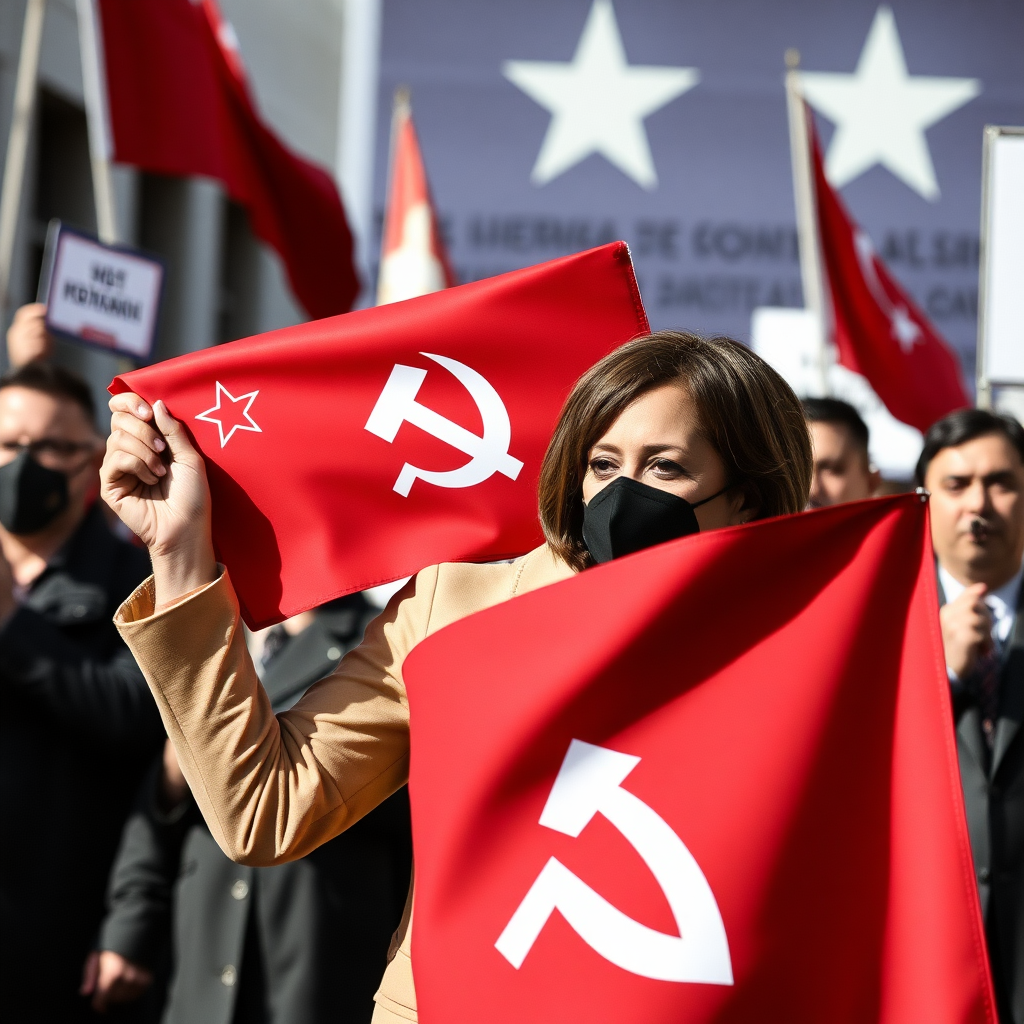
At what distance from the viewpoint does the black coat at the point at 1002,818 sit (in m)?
3.16

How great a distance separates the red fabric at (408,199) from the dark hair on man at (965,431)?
4300 mm

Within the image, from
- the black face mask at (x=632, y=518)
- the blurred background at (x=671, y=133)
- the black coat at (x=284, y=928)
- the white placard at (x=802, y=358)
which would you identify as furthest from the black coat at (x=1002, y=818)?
the blurred background at (x=671, y=133)

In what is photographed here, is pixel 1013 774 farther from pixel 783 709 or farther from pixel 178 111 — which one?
pixel 178 111

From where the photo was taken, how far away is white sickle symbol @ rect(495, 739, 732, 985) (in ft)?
5.49

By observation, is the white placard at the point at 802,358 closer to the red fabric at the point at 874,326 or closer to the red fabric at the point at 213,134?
the red fabric at the point at 874,326

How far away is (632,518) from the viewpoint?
1.99 m

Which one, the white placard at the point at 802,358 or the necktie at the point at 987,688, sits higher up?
the white placard at the point at 802,358

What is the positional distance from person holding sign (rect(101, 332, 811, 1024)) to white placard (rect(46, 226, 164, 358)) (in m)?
3.44

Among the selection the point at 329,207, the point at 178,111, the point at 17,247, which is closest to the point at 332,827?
the point at 178,111

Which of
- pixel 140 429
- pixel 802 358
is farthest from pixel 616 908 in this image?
pixel 802 358

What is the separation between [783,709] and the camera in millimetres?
1771

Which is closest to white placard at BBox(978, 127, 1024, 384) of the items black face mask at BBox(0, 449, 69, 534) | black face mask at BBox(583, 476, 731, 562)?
black face mask at BBox(0, 449, 69, 534)

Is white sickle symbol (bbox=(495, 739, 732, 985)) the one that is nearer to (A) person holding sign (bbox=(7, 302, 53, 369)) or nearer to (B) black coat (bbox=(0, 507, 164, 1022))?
(B) black coat (bbox=(0, 507, 164, 1022))

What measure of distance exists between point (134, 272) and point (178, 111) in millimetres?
1139
